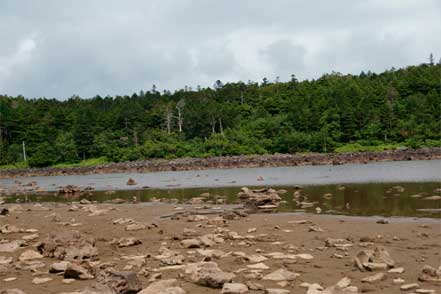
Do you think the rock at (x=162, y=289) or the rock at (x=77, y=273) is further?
the rock at (x=77, y=273)

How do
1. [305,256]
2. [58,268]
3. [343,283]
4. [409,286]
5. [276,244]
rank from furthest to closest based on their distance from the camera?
1. [276,244]
2. [305,256]
3. [58,268]
4. [343,283]
5. [409,286]

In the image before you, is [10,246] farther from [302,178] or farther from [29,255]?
[302,178]

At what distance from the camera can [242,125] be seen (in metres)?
118

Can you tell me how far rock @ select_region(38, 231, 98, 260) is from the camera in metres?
12.2

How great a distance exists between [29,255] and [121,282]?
15.2ft

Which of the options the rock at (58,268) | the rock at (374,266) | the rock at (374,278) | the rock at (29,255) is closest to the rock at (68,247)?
the rock at (29,255)

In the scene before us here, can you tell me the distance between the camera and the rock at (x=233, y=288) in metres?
8.54

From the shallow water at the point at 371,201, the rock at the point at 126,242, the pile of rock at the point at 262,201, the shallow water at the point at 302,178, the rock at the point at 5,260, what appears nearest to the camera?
the rock at the point at 5,260

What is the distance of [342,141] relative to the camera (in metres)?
102

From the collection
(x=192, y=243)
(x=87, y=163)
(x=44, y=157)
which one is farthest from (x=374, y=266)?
(x=44, y=157)

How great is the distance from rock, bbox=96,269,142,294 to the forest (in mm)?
85817

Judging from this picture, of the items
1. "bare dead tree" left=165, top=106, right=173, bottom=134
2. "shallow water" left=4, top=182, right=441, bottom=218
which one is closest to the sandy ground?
"shallow water" left=4, top=182, right=441, bottom=218

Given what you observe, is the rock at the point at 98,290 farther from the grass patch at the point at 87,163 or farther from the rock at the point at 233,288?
the grass patch at the point at 87,163

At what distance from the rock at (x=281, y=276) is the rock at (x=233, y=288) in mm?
940
